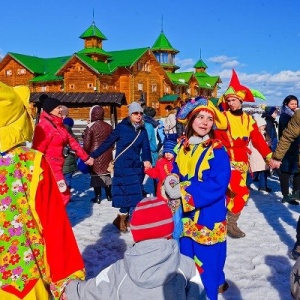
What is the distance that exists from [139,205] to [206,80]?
185 ft

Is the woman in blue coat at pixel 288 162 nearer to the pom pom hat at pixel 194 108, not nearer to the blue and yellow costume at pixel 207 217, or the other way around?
the pom pom hat at pixel 194 108

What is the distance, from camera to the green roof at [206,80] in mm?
54250

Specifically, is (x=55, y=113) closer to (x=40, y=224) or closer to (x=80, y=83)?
(x=40, y=224)

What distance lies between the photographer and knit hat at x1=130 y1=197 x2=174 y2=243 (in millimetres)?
1817

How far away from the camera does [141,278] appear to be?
5.49 feet

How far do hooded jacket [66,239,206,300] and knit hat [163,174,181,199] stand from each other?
1.16 meters

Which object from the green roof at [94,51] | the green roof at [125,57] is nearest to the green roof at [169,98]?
the green roof at [125,57]

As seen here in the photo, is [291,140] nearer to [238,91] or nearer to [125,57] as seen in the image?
[238,91]

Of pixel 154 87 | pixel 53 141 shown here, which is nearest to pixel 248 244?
pixel 53 141

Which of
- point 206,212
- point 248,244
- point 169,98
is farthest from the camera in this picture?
point 169,98

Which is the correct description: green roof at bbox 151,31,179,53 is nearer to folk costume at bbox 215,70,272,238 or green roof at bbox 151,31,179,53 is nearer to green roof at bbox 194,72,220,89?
green roof at bbox 194,72,220,89

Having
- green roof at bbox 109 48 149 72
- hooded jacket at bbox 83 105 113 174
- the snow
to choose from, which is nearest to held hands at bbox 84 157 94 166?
the snow

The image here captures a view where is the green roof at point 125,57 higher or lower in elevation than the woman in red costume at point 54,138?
higher

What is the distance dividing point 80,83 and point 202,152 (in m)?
34.9
